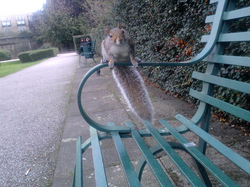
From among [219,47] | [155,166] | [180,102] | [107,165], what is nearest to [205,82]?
[219,47]

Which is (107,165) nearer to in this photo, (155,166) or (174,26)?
(155,166)

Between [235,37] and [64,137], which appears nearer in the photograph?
[235,37]

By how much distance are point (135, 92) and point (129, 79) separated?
0.43ft

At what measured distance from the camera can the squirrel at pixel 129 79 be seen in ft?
4.16

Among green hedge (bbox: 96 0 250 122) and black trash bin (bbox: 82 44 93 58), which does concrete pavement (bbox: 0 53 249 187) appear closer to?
green hedge (bbox: 96 0 250 122)

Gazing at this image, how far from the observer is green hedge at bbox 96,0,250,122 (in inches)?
63.4

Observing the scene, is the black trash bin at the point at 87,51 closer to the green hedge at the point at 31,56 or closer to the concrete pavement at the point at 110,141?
the concrete pavement at the point at 110,141

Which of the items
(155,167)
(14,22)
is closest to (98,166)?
(155,167)

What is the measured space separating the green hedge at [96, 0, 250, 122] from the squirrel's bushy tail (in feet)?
2.91

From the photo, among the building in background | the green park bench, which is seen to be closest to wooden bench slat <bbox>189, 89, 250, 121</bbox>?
the green park bench

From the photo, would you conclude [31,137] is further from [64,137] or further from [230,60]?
[230,60]

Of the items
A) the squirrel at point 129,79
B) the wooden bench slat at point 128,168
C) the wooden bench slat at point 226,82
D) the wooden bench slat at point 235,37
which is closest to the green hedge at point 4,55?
the squirrel at point 129,79

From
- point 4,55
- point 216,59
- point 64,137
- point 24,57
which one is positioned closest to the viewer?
point 216,59

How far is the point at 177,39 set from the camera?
7.91 ft
